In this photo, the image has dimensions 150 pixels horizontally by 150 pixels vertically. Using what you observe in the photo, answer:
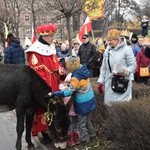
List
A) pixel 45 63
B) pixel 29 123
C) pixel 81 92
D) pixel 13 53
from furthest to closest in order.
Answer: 1. pixel 13 53
2. pixel 29 123
3. pixel 45 63
4. pixel 81 92

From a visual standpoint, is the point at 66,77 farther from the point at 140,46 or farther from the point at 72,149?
the point at 140,46

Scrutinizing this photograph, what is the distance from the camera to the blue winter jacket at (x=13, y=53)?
12.2m

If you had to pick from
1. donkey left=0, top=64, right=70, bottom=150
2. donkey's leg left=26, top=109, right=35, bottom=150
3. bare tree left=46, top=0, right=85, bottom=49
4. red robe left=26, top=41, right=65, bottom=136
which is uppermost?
bare tree left=46, top=0, right=85, bottom=49

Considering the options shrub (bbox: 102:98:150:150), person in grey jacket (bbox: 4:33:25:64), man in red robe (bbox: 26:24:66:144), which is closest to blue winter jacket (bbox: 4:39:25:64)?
person in grey jacket (bbox: 4:33:25:64)

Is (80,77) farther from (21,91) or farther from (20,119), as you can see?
(20,119)

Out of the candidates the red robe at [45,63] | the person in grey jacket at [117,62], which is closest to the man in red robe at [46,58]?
the red robe at [45,63]

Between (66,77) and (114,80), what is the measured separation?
77 centimetres

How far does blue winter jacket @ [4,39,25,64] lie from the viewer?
12156 mm

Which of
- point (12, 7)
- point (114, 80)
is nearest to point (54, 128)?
point (114, 80)

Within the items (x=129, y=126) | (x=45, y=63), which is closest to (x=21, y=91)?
(x=45, y=63)

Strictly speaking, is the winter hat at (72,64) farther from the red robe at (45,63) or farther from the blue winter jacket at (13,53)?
the blue winter jacket at (13,53)

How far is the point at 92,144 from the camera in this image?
7.21 metres

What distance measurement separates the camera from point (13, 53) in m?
12.2

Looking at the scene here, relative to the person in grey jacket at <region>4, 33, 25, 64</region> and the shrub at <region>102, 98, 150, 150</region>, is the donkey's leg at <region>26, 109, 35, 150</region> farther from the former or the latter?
the person in grey jacket at <region>4, 33, 25, 64</region>
